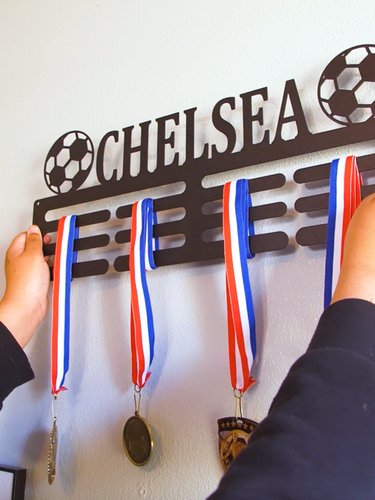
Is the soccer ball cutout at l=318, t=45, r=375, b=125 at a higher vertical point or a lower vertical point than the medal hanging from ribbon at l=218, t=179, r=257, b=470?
higher

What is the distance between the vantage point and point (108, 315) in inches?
29.0

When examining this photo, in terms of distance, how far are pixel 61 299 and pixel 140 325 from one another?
0.50 ft

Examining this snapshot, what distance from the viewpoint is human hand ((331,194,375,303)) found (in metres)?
0.42

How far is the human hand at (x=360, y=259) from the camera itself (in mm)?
416

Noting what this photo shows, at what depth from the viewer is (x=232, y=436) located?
560mm

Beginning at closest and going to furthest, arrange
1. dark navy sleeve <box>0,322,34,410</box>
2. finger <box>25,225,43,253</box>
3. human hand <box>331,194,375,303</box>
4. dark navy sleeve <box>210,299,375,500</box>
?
dark navy sleeve <box>210,299,375,500</box>, human hand <box>331,194,375,303</box>, dark navy sleeve <box>0,322,34,410</box>, finger <box>25,225,43,253</box>

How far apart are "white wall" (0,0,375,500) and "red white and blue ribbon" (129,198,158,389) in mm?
37

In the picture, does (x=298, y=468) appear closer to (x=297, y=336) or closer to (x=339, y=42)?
(x=297, y=336)

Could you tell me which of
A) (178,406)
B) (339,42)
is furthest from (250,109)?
(178,406)

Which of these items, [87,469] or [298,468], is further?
[87,469]

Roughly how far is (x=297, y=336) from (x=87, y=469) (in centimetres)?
38

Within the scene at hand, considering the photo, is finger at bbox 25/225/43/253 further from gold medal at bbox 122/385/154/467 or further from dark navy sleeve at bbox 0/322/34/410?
gold medal at bbox 122/385/154/467

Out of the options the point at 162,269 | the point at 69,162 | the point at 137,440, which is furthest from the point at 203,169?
the point at 137,440

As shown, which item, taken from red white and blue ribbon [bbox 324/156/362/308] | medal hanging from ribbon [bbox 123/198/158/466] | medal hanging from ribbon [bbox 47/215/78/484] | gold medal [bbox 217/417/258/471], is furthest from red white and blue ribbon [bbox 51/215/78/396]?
red white and blue ribbon [bbox 324/156/362/308]
